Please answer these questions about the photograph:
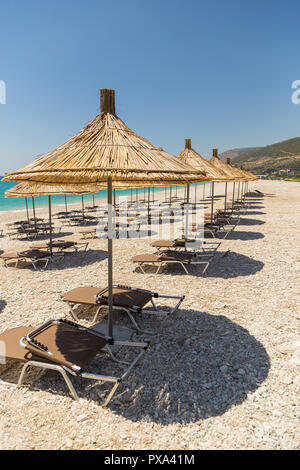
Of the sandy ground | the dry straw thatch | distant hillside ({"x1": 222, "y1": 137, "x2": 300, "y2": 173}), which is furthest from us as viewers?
distant hillside ({"x1": 222, "y1": 137, "x2": 300, "y2": 173})

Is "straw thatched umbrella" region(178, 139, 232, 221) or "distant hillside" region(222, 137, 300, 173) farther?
"distant hillside" region(222, 137, 300, 173)

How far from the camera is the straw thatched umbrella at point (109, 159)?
3.07 m

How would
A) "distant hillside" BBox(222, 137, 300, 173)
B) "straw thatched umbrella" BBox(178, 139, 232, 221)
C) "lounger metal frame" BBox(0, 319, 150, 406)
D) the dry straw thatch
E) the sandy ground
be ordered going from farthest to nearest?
1. "distant hillside" BBox(222, 137, 300, 173)
2. "straw thatched umbrella" BBox(178, 139, 232, 221)
3. the dry straw thatch
4. "lounger metal frame" BBox(0, 319, 150, 406)
5. the sandy ground

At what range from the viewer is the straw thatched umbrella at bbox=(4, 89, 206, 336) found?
307 cm

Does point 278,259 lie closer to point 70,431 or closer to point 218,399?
point 218,399

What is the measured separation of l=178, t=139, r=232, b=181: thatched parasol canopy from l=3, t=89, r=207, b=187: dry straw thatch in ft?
15.7

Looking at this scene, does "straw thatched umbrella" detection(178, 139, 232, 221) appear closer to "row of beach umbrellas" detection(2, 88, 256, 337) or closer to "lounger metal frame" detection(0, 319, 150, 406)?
"row of beach umbrellas" detection(2, 88, 256, 337)

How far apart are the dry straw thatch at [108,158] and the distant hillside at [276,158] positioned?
107 metres

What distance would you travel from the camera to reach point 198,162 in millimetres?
8977

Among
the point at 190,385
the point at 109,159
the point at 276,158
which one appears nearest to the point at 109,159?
the point at 109,159

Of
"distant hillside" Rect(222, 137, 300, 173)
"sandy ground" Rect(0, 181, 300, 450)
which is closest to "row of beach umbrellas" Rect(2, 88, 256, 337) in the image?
"sandy ground" Rect(0, 181, 300, 450)

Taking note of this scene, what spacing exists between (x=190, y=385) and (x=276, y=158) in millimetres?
134837

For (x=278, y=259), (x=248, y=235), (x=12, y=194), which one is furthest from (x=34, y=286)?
(x=248, y=235)
